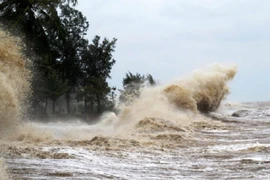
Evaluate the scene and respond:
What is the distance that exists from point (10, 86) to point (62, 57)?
15.1 meters

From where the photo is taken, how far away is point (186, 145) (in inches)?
484

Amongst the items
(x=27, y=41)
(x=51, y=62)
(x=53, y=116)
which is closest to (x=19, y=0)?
(x=27, y=41)

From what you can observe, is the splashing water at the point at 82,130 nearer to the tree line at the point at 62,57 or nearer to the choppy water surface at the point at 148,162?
the choppy water surface at the point at 148,162

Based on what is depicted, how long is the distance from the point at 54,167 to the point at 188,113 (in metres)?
15.5

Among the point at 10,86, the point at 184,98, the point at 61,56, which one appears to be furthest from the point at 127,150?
the point at 61,56

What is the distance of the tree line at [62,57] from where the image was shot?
23938mm

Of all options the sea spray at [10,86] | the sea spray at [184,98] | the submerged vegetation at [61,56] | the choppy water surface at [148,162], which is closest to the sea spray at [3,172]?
the choppy water surface at [148,162]

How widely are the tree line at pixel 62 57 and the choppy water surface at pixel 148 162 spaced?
12.4m

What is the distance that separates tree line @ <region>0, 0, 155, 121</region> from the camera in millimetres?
23938

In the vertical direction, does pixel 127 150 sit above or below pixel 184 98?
below

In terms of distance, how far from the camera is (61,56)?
1134 inches

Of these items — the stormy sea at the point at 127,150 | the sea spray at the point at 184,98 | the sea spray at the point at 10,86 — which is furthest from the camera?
the sea spray at the point at 184,98

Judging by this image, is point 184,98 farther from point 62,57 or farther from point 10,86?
point 10,86

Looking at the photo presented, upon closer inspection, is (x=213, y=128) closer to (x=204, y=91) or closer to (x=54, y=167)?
(x=54, y=167)
